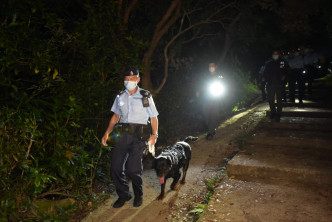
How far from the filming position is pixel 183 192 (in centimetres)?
406

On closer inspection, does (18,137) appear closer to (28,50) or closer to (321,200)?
(28,50)

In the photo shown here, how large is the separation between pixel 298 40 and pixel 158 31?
14504 mm

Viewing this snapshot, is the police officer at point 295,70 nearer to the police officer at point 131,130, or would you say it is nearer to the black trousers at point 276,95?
the black trousers at point 276,95

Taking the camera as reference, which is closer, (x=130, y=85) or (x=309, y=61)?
(x=130, y=85)

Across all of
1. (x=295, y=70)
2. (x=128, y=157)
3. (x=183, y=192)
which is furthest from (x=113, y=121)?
(x=295, y=70)

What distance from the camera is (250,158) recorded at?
14.5 feet

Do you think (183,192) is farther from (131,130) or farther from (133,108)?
(133,108)

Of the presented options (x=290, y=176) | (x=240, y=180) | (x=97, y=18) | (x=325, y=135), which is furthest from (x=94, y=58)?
(x=325, y=135)

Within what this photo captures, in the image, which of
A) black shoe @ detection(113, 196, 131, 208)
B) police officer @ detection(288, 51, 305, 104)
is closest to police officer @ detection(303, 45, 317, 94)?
police officer @ detection(288, 51, 305, 104)

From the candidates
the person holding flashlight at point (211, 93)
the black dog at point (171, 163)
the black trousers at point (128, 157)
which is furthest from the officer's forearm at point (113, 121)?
the person holding flashlight at point (211, 93)

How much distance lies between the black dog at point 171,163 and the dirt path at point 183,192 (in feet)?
0.63

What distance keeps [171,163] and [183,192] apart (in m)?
0.70

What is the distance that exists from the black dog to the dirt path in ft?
0.63

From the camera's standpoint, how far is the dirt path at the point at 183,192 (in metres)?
3.42
